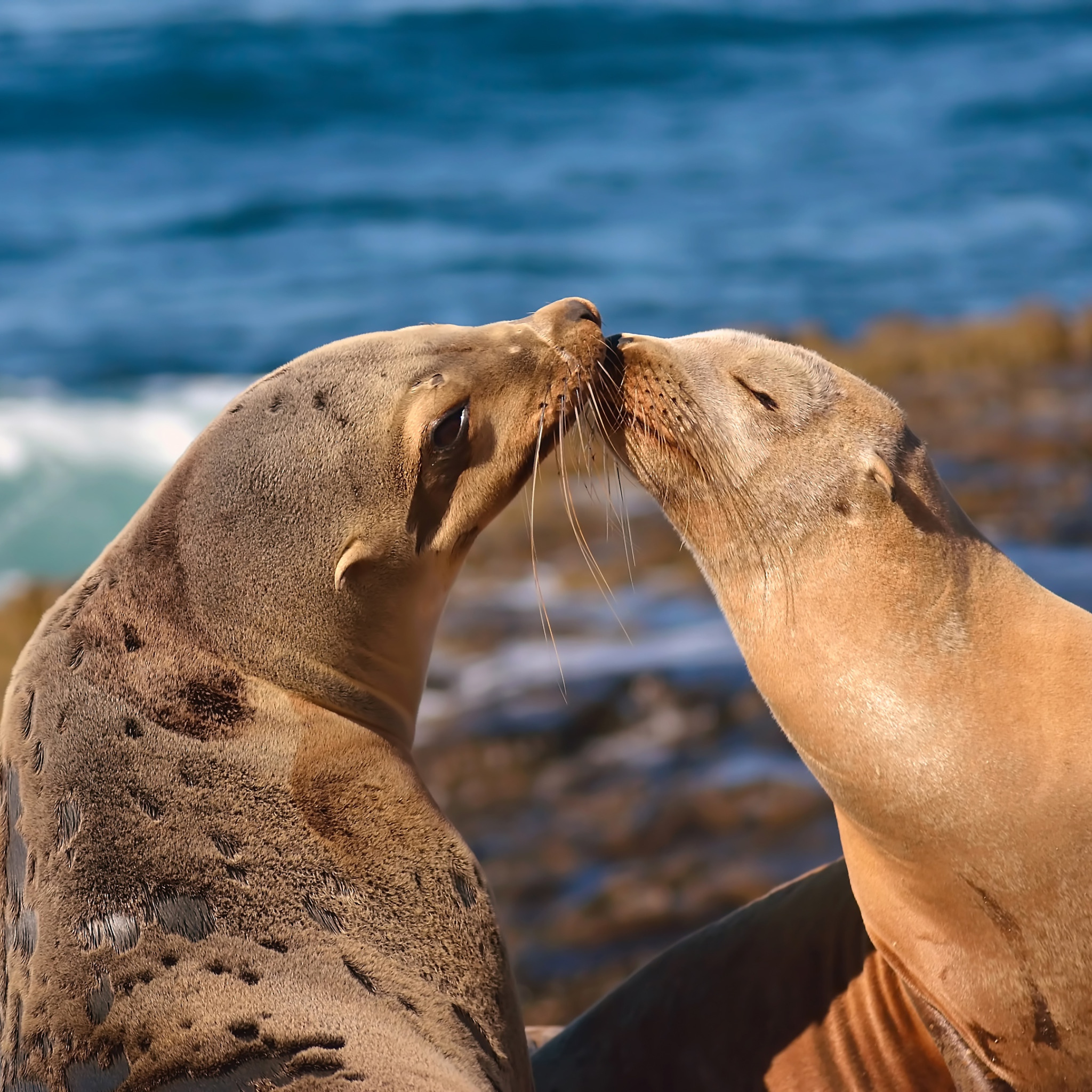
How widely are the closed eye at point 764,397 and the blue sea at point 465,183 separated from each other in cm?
1224

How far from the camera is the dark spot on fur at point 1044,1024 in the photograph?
11.7ft

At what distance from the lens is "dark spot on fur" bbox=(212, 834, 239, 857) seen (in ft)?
10.6

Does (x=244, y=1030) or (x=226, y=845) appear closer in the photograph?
(x=244, y=1030)

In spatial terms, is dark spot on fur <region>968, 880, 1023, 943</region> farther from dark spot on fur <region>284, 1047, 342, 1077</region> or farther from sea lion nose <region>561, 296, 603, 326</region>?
sea lion nose <region>561, 296, 603, 326</region>

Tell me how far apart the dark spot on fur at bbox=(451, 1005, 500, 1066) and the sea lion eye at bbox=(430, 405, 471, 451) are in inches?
51.1

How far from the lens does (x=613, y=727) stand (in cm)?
803

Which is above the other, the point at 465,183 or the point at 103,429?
the point at 465,183

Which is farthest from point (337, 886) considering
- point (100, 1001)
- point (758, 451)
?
point (758, 451)

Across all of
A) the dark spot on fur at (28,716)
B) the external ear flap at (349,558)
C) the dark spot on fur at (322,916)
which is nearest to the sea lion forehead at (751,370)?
the external ear flap at (349,558)

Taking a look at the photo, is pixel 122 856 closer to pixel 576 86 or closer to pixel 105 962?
pixel 105 962

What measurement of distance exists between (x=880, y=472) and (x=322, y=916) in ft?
5.56

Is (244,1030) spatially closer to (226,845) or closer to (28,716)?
(226,845)

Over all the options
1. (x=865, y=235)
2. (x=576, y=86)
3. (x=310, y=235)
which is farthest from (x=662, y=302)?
(x=576, y=86)

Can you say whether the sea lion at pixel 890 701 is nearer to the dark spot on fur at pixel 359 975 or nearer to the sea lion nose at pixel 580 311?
the sea lion nose at pixel 580 311
